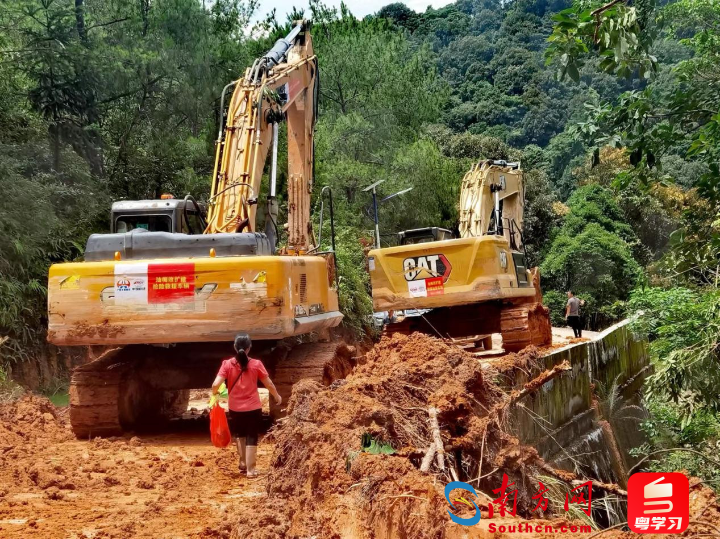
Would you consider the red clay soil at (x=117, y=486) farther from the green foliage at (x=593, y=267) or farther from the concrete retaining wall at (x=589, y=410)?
the green foliage at (x=593, y=267)

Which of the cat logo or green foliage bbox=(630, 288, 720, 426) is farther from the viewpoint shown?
the cat logo

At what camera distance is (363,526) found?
500 cm

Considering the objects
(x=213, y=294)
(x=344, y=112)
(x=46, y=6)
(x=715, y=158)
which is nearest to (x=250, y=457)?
(x=213, y=294)

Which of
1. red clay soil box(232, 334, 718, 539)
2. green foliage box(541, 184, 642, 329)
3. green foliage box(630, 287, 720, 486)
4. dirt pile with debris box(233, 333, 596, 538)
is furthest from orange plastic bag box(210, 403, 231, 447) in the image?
green foliage box(541, 184, 642, 329)

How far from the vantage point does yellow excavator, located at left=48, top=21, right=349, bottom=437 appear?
33.8 ft

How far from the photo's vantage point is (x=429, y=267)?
14.8m

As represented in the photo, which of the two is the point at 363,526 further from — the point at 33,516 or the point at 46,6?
the point at 46,6

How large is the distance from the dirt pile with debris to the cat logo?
6.03m

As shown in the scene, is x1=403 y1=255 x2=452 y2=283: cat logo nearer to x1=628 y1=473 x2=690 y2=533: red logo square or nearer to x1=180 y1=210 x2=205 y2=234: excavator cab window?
x1=180 y1=210 x2=205 y2=234: excavator cab window

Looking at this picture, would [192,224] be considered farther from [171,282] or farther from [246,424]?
[246,424]

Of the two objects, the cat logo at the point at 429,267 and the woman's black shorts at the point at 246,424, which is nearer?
the woman's black shorts at the point at 246,424

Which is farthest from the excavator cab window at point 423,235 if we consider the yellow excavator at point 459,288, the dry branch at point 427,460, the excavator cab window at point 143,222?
the dry branch at point 427,460

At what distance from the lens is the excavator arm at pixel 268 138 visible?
11891 millimetres

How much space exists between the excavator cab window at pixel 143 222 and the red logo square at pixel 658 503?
25.7ft
